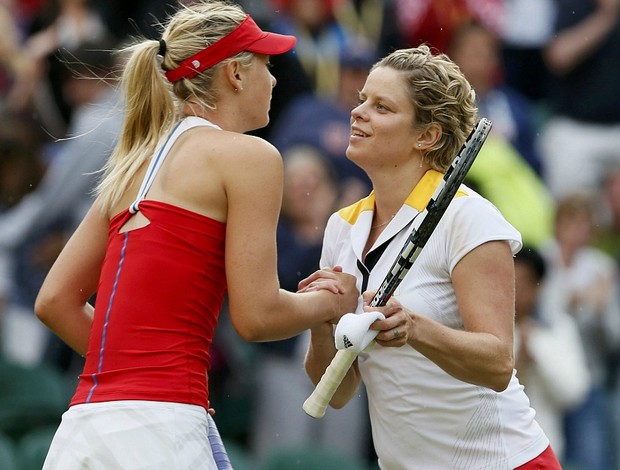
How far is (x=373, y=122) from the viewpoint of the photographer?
386 cm

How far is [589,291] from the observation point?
26.7ft

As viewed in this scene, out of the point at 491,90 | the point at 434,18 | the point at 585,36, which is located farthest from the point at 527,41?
the point at 491,90

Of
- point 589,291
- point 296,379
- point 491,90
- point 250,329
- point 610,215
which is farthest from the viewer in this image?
point 610,215

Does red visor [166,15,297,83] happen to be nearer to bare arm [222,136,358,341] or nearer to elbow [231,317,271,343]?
bare arm [222,136,358,341]

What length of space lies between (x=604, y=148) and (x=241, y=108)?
5.59 meters

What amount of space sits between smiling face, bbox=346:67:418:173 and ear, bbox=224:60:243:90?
40 centimetres

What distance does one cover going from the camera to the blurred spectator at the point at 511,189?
7785 millimetres

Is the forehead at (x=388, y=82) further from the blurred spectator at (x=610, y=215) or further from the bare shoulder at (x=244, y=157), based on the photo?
the blurred spectator at (x=610, y=215)

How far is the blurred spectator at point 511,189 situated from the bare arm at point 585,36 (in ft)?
3.59

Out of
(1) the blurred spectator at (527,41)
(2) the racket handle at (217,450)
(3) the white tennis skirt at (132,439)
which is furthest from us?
(1) the blurred spectator at (527,41)

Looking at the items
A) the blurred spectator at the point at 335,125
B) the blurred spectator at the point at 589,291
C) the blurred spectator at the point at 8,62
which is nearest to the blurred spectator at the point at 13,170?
the blurred spectator at the point at 8,62

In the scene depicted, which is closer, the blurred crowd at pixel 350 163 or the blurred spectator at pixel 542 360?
the blurred spectator at pixel 542 360

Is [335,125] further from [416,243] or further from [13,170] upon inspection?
[416,243]

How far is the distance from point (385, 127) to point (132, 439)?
1.22 m
